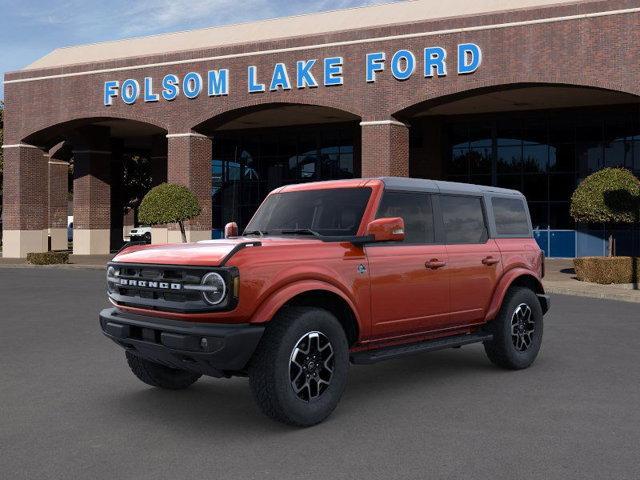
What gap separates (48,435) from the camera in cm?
559

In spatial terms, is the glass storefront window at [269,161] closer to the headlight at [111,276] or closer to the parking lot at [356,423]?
the parking lot at [356,423]

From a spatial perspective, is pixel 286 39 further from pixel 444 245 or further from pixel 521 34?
pixel 444 245

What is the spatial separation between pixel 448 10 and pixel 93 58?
61.6 ft

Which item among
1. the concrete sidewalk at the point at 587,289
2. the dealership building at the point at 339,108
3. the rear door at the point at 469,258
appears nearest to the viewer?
the rear door at the point at 469,258

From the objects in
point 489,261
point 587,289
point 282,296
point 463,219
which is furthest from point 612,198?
point 282,296

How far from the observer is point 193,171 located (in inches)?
1249

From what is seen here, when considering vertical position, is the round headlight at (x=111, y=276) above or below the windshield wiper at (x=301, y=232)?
below

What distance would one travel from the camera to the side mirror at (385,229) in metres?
6.04

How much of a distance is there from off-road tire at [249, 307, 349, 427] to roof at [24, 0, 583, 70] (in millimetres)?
22342

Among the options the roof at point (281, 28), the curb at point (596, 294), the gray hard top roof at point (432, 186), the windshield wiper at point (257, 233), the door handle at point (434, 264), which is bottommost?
the curb at point (596, 294)

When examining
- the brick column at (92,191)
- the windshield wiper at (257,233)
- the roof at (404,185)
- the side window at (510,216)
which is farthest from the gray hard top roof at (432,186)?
the brick column at (92,191)

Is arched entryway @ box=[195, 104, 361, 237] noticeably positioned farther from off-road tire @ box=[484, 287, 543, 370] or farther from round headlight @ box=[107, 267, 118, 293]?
round headlight @ box=[107, 267, 118, 293]

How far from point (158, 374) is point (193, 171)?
83.5ft

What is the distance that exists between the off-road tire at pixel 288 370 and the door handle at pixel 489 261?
240 cm
